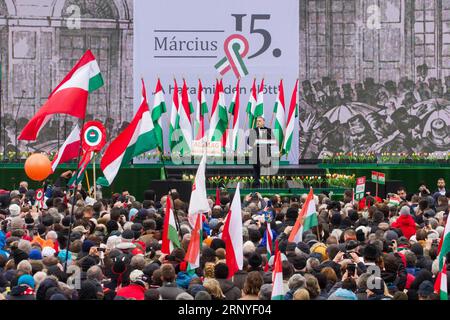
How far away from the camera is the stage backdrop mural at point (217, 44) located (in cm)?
3956

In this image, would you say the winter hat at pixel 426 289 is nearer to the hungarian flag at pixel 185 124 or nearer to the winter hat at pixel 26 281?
the winter hat at pixel 26 281

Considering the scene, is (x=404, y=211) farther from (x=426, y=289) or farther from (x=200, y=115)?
(x=200, y=115)

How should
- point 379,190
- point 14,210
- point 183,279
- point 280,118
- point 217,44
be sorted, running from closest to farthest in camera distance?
point 183,279 → point 14,210 → point 379,190 → point 280,118 → point 217,44

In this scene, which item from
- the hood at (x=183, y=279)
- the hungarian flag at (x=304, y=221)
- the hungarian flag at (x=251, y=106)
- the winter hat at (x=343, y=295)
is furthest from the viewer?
the hungarian flag at (x=251, y=106)

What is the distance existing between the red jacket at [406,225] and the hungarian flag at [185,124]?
17770 mm

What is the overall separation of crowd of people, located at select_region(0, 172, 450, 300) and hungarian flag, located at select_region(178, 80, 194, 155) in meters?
14.3

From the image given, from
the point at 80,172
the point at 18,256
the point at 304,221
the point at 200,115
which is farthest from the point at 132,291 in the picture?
the point at 200,115

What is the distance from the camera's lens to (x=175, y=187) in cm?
3106

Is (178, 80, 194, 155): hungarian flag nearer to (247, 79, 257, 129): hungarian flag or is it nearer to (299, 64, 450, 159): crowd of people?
(247, 79, 257, 129): hungarian flag

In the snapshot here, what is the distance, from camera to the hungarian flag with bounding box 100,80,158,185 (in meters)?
18.0

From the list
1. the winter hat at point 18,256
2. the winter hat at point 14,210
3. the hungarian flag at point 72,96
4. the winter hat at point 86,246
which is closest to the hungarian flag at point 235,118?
Answer: the winter hat at point 14,210

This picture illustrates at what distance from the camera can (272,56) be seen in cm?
3981

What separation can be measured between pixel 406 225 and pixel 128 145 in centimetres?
498

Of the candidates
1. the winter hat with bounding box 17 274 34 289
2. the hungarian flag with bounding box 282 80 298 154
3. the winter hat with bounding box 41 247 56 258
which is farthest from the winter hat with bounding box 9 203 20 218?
the hungarian flag with bounding box 282 80 298 154
